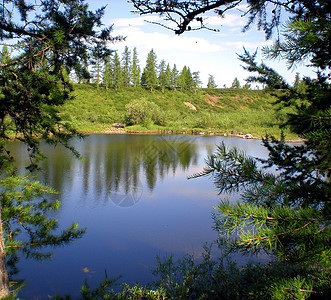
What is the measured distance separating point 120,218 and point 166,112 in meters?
38.2

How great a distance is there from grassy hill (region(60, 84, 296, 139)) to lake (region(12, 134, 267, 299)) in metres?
13.4

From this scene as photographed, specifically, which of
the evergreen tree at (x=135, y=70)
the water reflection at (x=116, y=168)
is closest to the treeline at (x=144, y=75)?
the evergreen tree at (x=135, y=70)

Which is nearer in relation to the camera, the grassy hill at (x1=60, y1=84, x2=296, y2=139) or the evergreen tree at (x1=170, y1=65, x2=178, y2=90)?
the grassy hill at (x1=60, y1=84, x2=296, y2=139)

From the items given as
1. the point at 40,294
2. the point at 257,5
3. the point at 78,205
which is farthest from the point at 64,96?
the point at 78,205

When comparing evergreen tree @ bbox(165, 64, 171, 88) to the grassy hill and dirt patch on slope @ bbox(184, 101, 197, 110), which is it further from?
dirt patch on slope @ bbox(184, 101, 197, 110)

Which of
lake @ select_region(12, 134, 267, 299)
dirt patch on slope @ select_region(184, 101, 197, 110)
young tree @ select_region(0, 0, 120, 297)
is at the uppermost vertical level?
dirt patch on slope @ select_region(184, 101, 197, 110)

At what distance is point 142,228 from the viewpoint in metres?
9.06

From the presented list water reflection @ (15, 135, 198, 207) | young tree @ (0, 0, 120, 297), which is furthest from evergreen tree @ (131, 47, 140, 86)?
young tree @ (0, 0, 120, 297)

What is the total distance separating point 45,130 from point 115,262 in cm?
452

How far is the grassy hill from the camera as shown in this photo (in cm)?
4172

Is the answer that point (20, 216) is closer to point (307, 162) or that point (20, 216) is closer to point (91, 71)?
point (91, 71)

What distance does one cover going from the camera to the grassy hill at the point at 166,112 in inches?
1642

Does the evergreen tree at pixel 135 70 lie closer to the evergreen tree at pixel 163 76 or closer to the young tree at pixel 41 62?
→ the evergreen tree at pixel 163 76

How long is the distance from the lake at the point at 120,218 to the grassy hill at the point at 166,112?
1335 centimetres
